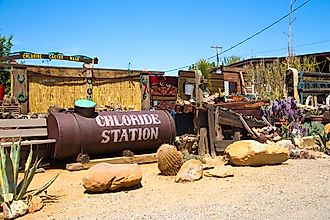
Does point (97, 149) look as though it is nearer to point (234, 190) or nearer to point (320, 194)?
point (234, 190)

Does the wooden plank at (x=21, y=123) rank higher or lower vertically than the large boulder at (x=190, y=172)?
higher

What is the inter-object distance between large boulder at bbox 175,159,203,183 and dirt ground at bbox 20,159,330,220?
123 millimetres

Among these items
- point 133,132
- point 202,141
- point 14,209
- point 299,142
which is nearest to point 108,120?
point 133,132

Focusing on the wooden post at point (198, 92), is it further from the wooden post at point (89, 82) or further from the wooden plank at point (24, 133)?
the wooden plank at point (24, 133)

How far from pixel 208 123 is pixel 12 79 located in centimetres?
510

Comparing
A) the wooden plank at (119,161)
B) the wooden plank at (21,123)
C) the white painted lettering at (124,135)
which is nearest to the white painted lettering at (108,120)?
the white painted lettering at (124,135)

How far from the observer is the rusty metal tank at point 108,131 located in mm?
8506

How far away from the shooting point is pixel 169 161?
7.75 m

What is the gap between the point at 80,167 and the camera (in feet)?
28.0

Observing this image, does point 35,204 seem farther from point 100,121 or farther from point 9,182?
point 100,121

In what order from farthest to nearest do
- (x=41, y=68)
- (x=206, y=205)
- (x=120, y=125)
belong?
(x=41, y=68) < (x=120, y=125) < (x=206, y=205)

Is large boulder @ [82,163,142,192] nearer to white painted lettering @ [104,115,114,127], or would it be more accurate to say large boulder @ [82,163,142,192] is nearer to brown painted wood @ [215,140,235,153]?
white painted lettering @ [104,115,114,127]

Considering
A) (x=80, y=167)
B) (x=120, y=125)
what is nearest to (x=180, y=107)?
(x=120, y=125)

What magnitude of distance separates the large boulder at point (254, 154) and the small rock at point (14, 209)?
4.59 meters
